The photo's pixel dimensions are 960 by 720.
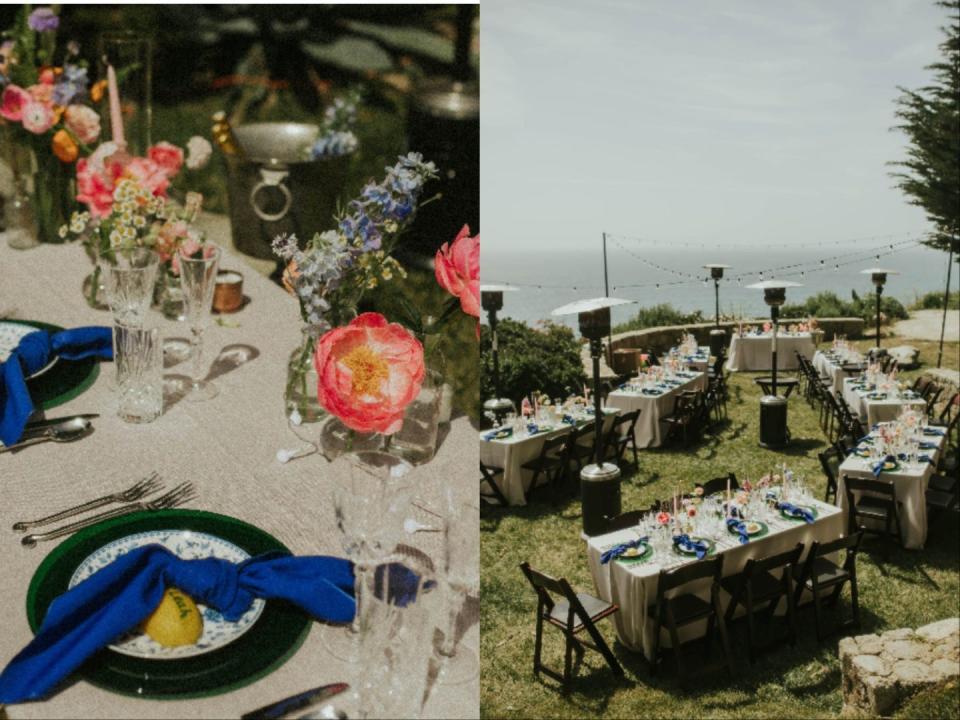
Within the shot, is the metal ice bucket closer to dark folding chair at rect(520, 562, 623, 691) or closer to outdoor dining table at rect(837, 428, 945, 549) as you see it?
dark folding chair at rect(520, 562, 623, 691)

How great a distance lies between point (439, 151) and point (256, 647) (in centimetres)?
173

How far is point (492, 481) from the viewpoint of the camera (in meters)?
2.51

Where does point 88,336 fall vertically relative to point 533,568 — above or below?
above

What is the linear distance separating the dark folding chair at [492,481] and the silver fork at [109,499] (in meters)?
0.98

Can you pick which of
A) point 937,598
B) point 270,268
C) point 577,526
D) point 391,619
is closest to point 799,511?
point 937,598

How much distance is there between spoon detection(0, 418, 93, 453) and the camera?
1577 millimetres

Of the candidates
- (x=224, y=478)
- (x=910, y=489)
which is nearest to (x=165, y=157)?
(x=224, y=478)

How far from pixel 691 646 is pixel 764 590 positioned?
299 millimetres

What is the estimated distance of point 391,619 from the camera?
103 cm

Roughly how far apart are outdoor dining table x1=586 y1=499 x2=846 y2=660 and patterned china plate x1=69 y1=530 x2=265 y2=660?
1.83m

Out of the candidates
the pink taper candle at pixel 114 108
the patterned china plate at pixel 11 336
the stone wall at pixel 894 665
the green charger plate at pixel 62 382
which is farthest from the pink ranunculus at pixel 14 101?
the stone wall at pixel 894 665

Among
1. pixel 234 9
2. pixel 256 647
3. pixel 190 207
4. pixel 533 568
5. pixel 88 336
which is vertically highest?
pixel 234 9

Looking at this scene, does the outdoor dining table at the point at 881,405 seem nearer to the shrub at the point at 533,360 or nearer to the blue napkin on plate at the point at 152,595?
the shrub at the point at 533,360

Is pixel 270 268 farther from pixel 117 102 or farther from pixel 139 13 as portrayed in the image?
pixel 139 13
